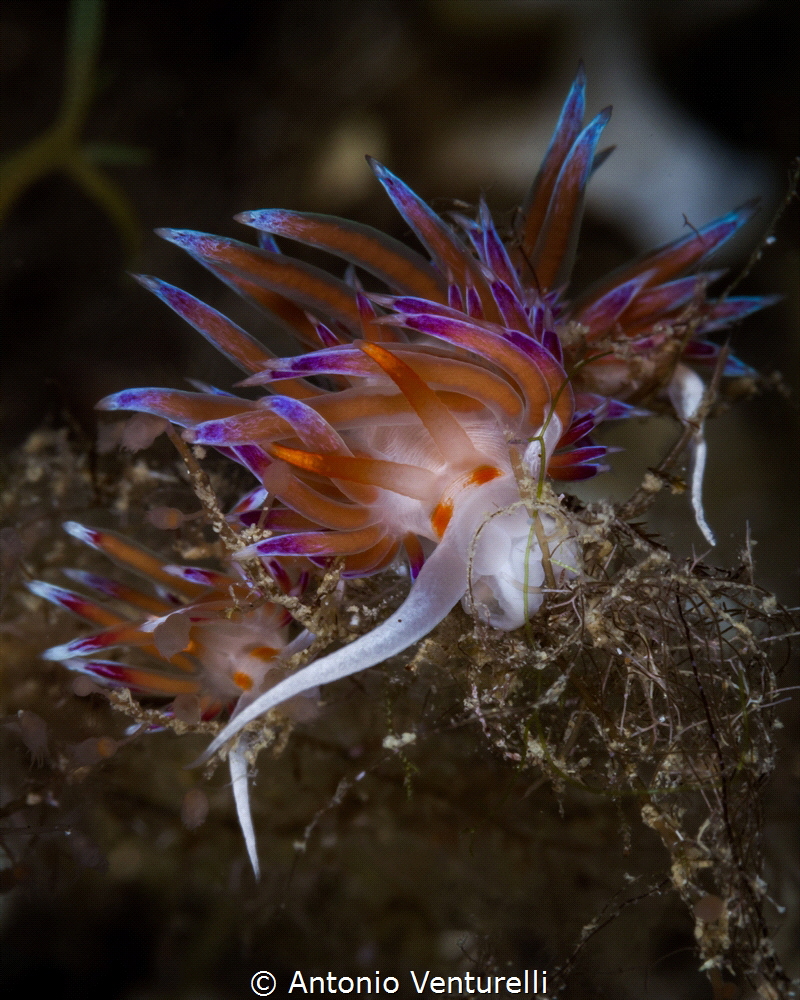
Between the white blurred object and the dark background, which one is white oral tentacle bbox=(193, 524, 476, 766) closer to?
the dark background

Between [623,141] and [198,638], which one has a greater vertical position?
[623,141]

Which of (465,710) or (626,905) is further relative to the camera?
(626,905)

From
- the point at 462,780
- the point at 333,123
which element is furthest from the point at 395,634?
the point at 333,123

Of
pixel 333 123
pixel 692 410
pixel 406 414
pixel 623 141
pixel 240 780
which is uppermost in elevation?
pixel 333 123

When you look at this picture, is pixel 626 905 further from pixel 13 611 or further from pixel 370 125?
pixel 370 125

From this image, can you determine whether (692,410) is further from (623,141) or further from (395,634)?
(623,141)

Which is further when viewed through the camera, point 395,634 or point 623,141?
point 623,141

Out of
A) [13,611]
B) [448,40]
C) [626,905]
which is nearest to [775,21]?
[448,40]
